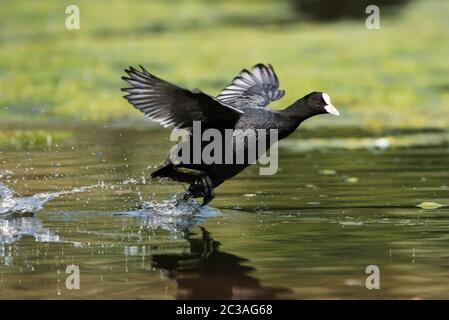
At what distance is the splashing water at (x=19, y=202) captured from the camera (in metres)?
9.56

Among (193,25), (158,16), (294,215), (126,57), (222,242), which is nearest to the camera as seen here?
(222,242)

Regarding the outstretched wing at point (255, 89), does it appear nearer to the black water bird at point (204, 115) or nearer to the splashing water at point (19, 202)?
the black water bird at point (204, 115)

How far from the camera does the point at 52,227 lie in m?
8.91

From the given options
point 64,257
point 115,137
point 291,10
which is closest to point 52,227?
point 64,257

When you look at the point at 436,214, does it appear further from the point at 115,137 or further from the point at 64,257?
the point at 115,137

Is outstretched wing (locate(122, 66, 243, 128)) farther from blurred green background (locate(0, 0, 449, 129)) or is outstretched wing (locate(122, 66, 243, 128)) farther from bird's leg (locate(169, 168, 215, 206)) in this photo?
blurred green background (locate(0, 0, 449, 129))

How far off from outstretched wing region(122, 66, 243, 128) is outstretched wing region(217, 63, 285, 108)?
116 centimetres

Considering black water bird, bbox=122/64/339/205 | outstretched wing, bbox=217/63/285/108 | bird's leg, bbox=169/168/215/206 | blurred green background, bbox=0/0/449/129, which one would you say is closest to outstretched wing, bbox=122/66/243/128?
black water bird, bbox=122/64/339/205

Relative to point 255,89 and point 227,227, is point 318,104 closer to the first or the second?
point 255,89

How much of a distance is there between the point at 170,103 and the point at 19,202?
1692 millimetres

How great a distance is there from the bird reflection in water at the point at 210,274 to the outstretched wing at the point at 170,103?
1392 millimetres

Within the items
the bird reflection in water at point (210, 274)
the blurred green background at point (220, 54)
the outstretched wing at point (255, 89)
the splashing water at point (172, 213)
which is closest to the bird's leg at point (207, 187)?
the splashing water at point (172, 213)
